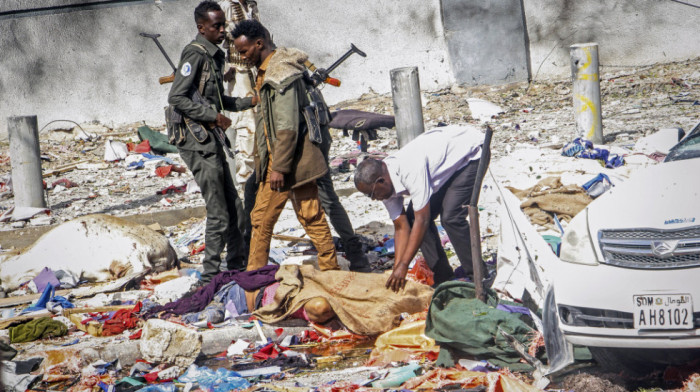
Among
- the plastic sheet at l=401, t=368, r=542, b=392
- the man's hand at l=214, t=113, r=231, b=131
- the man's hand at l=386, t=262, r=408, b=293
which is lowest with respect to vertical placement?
the plastic sheet at l=401, t=368, r=542, b=392

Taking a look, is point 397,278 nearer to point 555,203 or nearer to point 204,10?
point 555,203

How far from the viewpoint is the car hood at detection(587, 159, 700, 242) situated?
4023 millimetres

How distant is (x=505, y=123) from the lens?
465 inches

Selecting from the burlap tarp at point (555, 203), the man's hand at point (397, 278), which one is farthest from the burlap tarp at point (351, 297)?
the burlap tarp at point (555, 203)

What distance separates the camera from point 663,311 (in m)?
3.89

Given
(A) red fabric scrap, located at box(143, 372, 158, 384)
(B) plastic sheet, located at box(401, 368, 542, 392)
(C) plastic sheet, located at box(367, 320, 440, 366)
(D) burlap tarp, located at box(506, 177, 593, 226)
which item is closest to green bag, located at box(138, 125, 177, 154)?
(D) burlap tarp, located at box(506, 177, 593, 226)

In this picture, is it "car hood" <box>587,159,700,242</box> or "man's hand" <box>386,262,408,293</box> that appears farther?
"man's hand" <box>386,262,408,293</box>

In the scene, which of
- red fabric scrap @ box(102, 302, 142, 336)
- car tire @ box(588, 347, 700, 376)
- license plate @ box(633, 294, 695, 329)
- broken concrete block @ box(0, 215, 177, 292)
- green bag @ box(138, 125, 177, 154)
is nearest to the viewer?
license plate @ box(633, 294, 695, 329)

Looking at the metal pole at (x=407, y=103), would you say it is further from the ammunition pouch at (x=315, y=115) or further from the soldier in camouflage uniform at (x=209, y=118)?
the ammunition pouch at (x=315, y=115)

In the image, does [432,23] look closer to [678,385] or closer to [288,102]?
[288,102]

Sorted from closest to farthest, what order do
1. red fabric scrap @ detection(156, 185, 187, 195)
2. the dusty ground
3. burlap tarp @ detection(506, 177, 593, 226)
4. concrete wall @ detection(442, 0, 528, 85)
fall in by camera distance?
burlap tarp @ detection(506, 177, 593, 226) → the dusty ground → red fabric scrap @ detection(156, 185, 187, 195) → concrete wall @ detection(442, 0, 528, 85)

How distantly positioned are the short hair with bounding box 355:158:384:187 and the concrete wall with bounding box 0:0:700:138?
8461 millimetres

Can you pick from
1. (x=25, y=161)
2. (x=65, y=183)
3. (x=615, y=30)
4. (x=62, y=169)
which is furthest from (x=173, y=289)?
(x=615, y=30)

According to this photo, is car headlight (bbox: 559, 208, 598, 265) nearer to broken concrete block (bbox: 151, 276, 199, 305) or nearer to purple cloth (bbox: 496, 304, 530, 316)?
purple cloth (bbox: 496, 304, 530, 316)
